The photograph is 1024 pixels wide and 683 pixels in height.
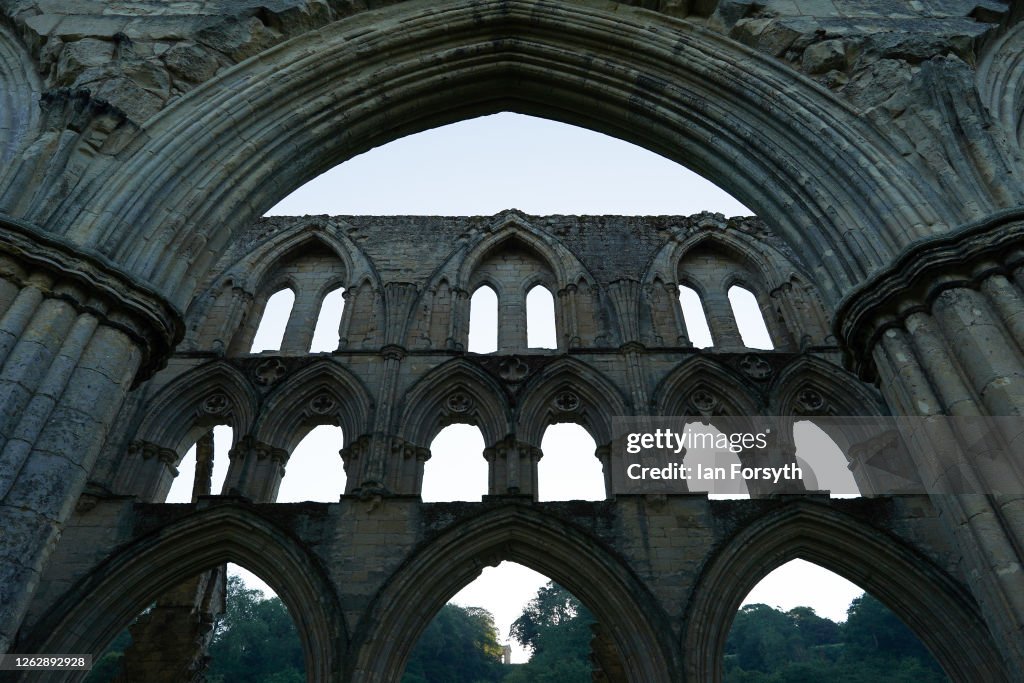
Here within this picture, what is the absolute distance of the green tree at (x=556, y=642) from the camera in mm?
26188

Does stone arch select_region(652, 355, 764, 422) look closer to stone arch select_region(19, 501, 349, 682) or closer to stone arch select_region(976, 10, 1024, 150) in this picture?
stone arch select_region(976, 10, 1024, 150)

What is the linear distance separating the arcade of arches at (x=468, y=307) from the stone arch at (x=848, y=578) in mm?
35

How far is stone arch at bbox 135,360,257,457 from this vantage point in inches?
391

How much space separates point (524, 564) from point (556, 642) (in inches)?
946

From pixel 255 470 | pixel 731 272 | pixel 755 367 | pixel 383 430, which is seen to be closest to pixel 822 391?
pixel 755 367

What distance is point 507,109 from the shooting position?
28.1 feet

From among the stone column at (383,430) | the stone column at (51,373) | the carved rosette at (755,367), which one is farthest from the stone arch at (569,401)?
the stone column at (51,373)

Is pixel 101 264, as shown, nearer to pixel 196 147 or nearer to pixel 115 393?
pixel 115 393

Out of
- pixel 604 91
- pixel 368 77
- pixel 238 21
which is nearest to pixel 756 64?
pixel 604 91

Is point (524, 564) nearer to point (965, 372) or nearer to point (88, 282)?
point (965, 372)

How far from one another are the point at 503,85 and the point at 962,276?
539 centimetres

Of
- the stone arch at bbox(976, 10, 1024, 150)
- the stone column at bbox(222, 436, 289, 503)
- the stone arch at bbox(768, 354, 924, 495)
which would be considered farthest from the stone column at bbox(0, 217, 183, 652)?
the stone arch at bbox(768, 354, 924, 495)

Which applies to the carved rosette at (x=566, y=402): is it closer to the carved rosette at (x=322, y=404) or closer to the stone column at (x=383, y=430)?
the stone column at (x=383, y=430)

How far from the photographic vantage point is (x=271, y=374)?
10547mm
